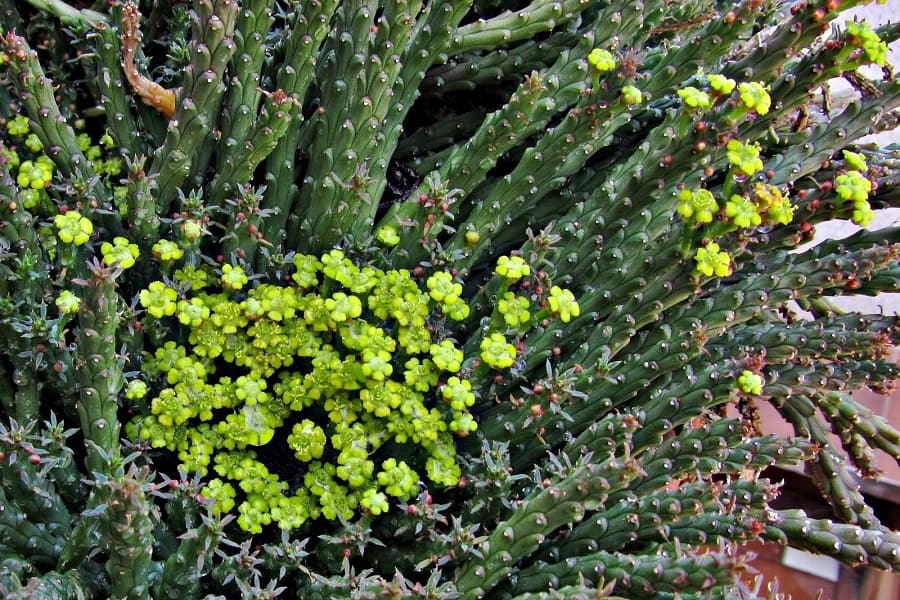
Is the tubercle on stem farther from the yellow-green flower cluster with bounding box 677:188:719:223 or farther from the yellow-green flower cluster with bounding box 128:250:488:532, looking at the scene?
the yellow-green flower cluster with bounding box 677:188:719:223

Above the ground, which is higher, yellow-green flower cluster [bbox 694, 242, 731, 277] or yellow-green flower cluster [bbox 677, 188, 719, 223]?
yellow-green flower cluster [bbox 677, 188, 719, 223]

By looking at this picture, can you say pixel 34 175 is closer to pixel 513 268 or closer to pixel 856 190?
pixel 513 268

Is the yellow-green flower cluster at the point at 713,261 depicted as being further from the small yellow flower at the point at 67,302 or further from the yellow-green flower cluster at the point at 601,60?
the small yellow flower at the point at 67,302

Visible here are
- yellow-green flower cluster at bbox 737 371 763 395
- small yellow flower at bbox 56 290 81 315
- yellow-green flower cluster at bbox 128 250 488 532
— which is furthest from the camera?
yellow-green flower cluster at bbox 737 371 763 395

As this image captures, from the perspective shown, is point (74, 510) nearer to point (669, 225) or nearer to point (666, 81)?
point (669, 225)

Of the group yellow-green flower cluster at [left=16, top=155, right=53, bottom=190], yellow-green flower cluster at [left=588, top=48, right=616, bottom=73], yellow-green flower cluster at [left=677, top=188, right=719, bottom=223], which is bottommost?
yellow-green flower cluster at [left=16, top=155, right=53, bottom=190]

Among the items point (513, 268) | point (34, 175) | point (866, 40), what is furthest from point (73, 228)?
point (866, 40)

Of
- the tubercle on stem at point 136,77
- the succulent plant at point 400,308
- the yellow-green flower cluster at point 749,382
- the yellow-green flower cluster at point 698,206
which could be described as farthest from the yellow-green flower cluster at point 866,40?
the tubercle on stem at point 136,77

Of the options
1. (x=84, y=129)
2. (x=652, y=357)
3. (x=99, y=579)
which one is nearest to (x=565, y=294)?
(x=652, y=357)

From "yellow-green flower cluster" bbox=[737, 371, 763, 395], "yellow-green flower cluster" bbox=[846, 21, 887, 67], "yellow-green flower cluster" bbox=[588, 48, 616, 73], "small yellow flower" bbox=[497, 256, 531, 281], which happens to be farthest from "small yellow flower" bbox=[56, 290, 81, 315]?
"yellow-green flower cluster" bbox=[846, 21, 887, 67]
